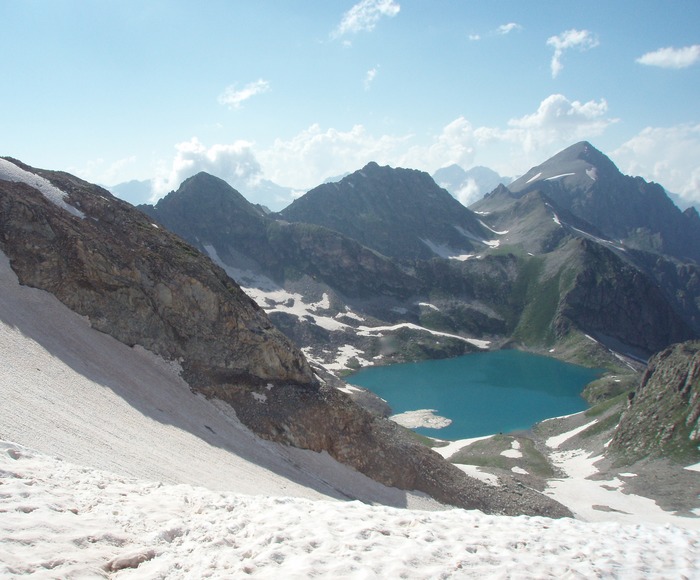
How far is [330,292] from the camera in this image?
198 meters

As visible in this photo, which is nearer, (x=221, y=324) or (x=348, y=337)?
(x=221, y=324)

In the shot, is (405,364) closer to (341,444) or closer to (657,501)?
(657,501)

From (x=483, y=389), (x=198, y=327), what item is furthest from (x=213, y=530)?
(x=483, y=389)

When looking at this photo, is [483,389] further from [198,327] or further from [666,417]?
[198,327]

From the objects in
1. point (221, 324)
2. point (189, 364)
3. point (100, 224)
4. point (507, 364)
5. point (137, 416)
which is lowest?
point (137, 416)

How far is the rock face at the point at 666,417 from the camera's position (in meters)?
65.1

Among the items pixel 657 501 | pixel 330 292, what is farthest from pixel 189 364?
pixel 330 292

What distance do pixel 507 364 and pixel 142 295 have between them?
465ft

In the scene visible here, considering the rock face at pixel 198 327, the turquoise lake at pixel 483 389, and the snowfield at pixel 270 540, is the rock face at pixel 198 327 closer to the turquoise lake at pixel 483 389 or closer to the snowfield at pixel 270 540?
the snowfield at pixel 270 540

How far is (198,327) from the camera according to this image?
43719 millimetres

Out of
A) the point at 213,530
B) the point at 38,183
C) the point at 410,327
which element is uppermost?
the point at 410,327

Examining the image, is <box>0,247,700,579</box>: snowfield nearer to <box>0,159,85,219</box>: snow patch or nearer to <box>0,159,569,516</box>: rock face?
<box>0,159,569,516</box>: rock face

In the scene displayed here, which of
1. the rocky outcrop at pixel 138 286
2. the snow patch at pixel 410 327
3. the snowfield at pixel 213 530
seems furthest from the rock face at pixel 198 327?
the snow patch at pixel 410 327

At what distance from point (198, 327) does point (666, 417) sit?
64.0 metres
